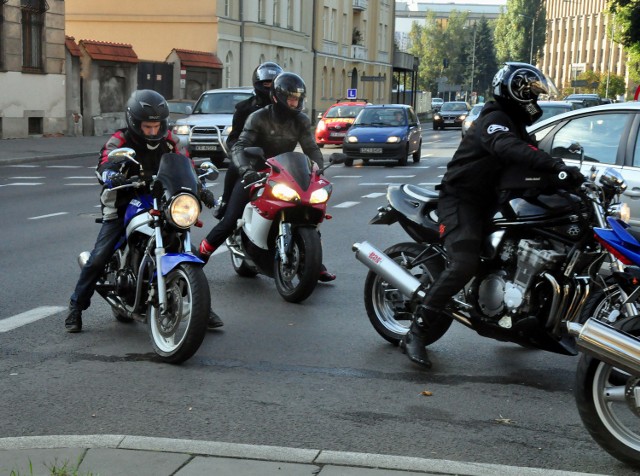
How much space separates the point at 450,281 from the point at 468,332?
1512 mm

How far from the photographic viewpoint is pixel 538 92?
19.7 ft

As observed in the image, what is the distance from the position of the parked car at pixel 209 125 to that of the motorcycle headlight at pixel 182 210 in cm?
1887

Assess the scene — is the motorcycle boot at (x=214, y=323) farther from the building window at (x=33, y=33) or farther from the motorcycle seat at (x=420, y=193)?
the building window at (x=33, y=33)

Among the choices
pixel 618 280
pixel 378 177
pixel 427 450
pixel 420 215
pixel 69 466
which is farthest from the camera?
pixel 378 177

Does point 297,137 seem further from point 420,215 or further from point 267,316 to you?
point 420,215

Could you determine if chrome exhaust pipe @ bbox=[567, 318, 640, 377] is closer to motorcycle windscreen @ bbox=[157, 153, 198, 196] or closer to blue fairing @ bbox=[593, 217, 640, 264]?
blue fairing @ bbox=[593, 217, 640, 264]

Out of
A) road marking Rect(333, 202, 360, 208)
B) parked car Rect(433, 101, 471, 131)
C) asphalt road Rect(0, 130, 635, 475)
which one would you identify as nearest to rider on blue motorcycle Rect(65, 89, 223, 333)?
asphalt road Rect(0, 130, 635, 475)

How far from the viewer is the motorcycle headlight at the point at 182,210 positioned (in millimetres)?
6379

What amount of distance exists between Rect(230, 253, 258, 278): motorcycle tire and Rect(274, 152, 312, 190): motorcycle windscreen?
1.51m

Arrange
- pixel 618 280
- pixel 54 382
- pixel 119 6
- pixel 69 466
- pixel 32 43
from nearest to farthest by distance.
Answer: pixel 69 466 → pixel 618 280 → pixel 54 382 → pixel 32 43 → pixel 119 6

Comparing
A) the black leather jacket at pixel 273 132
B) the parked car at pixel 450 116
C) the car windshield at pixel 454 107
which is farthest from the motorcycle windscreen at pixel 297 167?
the car windshield at pixel 454 107

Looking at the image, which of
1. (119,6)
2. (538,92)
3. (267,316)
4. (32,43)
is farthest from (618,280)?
(119,6)

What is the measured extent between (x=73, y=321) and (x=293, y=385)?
1996 millimetres

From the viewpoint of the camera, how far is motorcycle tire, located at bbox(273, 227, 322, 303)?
26.8ft
